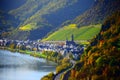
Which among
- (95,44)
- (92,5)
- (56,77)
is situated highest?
(92,5)

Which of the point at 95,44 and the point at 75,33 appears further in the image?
the point at 75,33

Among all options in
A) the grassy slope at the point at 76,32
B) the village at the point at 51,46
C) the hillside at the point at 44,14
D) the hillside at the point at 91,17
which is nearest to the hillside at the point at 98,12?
the hillside at the point at 91,17

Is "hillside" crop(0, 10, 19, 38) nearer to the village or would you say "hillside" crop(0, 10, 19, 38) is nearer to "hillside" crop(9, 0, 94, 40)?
"hillside" crop(9, 0, 94, 40)

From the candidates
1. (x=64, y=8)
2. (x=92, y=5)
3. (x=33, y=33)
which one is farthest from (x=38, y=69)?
(x=64, y=8)

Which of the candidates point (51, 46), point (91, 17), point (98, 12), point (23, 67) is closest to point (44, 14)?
point (51, 46)

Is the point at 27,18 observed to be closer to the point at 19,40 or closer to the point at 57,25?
the point at 19,40

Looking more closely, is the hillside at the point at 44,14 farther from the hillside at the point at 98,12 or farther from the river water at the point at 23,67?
the river water at the point at 23,67
